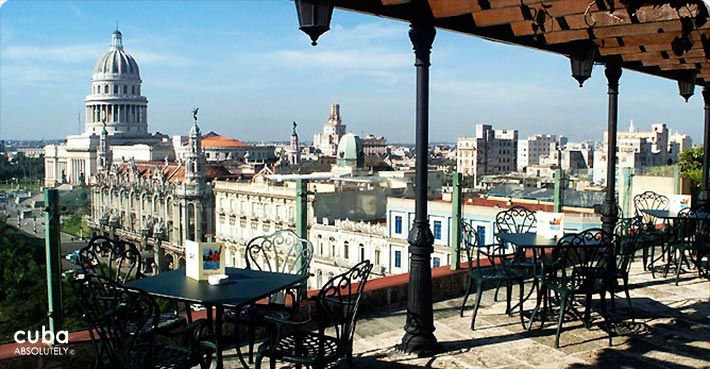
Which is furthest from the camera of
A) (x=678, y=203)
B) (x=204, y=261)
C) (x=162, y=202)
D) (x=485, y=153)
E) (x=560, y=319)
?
(x=485, y=153)

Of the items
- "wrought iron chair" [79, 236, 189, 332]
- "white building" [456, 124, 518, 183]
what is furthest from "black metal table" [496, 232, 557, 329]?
"white building" [456, 124, 518, 183]

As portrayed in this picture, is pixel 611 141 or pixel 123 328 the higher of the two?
pixel 611 141

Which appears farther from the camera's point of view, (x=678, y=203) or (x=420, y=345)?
(x=678, y=203)

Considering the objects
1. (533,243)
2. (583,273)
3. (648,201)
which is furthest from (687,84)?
(583,273)

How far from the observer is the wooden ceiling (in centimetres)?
459

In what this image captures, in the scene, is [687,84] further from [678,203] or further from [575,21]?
[575,21]

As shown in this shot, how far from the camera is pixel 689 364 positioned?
4562 millimetres

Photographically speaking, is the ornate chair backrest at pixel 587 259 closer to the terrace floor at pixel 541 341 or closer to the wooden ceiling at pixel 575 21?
the terrace floor at pixel 541 341

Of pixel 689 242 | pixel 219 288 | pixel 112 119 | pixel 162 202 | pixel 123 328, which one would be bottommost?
pixel 162 202

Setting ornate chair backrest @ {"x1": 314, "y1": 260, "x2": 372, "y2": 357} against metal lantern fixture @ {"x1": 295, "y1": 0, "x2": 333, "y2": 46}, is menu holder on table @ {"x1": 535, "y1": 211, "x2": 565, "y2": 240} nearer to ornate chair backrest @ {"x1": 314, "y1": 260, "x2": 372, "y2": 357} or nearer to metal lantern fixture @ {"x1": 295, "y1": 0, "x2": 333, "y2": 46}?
ornate chair backrest @ {"x1": 314, "y1": 260, "x2": 372, "y2": 357}

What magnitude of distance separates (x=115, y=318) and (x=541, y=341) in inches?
129

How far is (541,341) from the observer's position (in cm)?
507

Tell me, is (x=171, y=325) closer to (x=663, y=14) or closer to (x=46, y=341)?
(x=46, y=341)

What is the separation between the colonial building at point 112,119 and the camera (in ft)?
315
